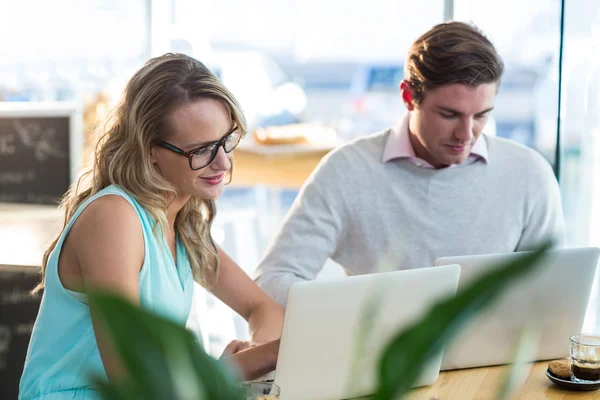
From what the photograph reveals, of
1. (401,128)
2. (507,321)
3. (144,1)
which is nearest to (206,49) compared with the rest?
(144,1)

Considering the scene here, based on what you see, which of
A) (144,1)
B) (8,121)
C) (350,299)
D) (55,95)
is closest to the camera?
(350,299)

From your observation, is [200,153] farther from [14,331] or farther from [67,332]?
[14,331]

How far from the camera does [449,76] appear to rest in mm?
1766

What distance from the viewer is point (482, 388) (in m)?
1.33

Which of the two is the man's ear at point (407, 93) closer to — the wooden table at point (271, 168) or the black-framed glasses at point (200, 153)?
the black-framed glasses at point (200, 153)

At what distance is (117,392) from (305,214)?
158 centimetres

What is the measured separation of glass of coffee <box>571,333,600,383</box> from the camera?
51.5 inches

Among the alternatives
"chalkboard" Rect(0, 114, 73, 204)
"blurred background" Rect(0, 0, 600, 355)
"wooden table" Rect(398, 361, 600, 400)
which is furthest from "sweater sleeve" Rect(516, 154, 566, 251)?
"chalkboard" Rect(0, 114, 73, 204)

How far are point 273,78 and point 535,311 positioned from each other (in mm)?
4033

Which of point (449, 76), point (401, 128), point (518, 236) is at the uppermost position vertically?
point (449, 76)

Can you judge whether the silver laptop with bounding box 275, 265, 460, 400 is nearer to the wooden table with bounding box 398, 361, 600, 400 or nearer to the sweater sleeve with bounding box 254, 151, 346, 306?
the wooden table with bounding box 398, 361, 600, 400

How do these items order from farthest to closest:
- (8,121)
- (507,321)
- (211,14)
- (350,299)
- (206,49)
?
(211,14) < (206,49) < (8,121) < (507,321) < (350,299)

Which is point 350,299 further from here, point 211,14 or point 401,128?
point 211,14

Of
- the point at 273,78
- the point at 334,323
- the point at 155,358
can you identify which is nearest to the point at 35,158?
the point at 334,323
